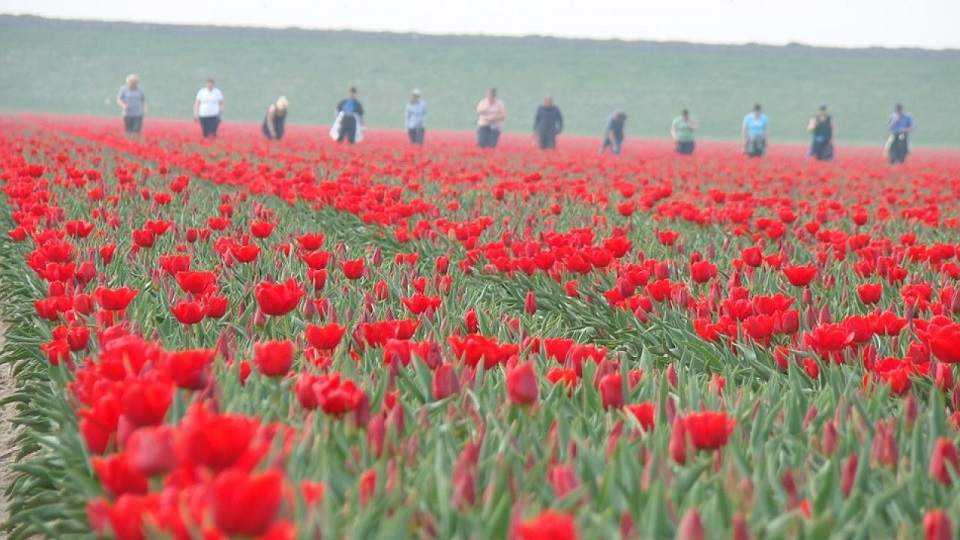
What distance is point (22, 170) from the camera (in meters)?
7.52

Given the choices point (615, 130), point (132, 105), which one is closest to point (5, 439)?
point (132, 105)

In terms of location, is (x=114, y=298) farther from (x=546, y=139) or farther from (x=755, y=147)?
(x=755, y=147)

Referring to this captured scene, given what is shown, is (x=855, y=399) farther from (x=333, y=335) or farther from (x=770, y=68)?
(x=770, y=68)

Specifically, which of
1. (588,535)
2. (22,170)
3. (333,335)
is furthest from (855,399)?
(22,170)

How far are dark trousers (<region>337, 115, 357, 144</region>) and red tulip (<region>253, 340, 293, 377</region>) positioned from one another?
1972cm

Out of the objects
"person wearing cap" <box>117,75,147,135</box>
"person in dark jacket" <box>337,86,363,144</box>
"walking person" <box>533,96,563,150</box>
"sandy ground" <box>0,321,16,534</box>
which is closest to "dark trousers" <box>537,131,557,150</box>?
"walking person" <box>533,96,563,150</box>

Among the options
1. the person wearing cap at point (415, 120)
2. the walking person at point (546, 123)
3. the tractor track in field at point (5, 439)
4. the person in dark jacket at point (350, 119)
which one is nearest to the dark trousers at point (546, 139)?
the walking person at point (546, 123)

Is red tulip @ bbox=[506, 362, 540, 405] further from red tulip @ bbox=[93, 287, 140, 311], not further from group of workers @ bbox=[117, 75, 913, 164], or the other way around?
group of workers @ bbox=[117, 75, 913, 164]

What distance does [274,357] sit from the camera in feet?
7.16

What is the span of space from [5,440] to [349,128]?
60.7ft

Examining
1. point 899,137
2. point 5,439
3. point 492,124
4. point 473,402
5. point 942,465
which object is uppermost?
point 899,137

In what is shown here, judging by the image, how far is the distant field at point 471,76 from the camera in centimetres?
5656

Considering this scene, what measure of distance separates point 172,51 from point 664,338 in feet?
220

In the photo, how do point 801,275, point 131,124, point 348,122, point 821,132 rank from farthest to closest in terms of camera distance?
point 821,132
point 131,124
point 348,122
point 801,275
